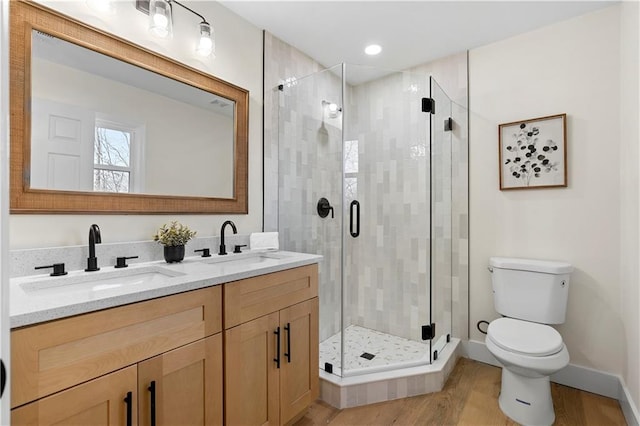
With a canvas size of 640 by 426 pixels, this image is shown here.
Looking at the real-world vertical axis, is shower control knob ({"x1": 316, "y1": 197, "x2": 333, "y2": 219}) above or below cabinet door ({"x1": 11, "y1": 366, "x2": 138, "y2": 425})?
above

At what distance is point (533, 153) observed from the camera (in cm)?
225

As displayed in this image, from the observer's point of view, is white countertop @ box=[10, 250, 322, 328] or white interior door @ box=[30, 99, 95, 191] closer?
white countertop @ box=[10, 250, 322, 328]

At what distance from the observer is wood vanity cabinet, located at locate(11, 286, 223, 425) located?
82 cm

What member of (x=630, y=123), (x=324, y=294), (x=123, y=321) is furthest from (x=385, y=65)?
(x=123, y=321)

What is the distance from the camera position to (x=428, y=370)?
2.06 m

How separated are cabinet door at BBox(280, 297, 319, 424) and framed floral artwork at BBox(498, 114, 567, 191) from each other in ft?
5.80

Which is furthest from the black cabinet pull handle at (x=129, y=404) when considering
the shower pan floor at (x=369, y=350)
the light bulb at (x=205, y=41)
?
the light bulb at (x=205, y=41)

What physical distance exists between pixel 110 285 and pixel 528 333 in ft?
7.29

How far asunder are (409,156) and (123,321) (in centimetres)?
221

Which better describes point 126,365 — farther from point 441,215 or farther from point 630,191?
point 630,191

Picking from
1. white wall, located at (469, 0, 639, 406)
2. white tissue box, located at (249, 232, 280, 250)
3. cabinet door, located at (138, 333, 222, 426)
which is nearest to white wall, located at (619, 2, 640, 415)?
white wall, located at (469, 0, 639, 406)

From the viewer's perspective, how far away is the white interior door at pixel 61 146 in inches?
49.8

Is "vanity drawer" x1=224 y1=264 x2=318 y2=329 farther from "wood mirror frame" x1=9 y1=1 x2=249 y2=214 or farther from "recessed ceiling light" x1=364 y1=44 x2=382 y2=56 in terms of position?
"recessed ceiling light" x1=364 y1=44 x2=382 y2=56

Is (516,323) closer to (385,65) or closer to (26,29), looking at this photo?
(385,65)
